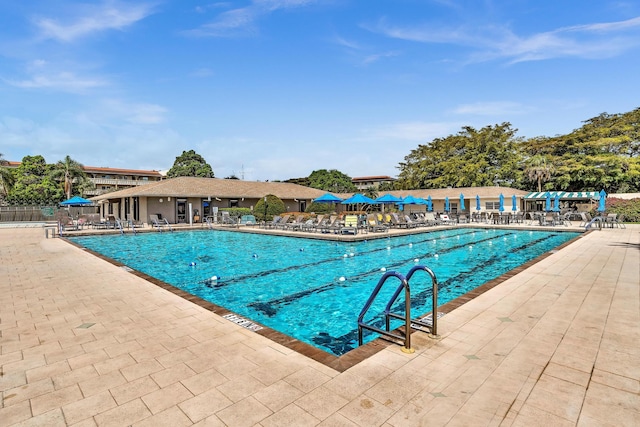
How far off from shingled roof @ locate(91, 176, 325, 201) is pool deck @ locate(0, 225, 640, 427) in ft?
71.0

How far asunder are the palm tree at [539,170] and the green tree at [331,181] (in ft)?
103

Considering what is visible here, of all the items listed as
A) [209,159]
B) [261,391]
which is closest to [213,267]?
[261,391]

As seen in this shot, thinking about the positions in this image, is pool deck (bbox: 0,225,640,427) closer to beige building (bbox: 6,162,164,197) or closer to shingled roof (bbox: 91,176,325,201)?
shingled roof (bbox: 91,176,325,201)

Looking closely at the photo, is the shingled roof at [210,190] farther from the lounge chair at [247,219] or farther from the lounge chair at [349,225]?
the lounge chair at [349,225]

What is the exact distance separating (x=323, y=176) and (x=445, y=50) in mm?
52405

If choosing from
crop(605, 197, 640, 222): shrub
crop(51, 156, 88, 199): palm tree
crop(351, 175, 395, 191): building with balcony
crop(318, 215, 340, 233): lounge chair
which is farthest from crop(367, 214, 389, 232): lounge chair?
crop(351, 175, 395, 191): building with balcony

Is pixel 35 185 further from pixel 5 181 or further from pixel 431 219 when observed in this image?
pixel 431 219

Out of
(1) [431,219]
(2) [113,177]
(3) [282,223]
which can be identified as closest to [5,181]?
(2) [113,177]

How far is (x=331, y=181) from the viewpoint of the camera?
219ft

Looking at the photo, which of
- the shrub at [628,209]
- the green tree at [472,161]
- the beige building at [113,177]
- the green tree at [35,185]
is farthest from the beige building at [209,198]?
the beige building at [113,177]

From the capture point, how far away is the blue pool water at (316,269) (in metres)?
5.98

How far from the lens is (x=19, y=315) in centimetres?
484

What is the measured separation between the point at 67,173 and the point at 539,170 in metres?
53.7

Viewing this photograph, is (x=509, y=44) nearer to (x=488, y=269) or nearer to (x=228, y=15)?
(x=488, y=269)
